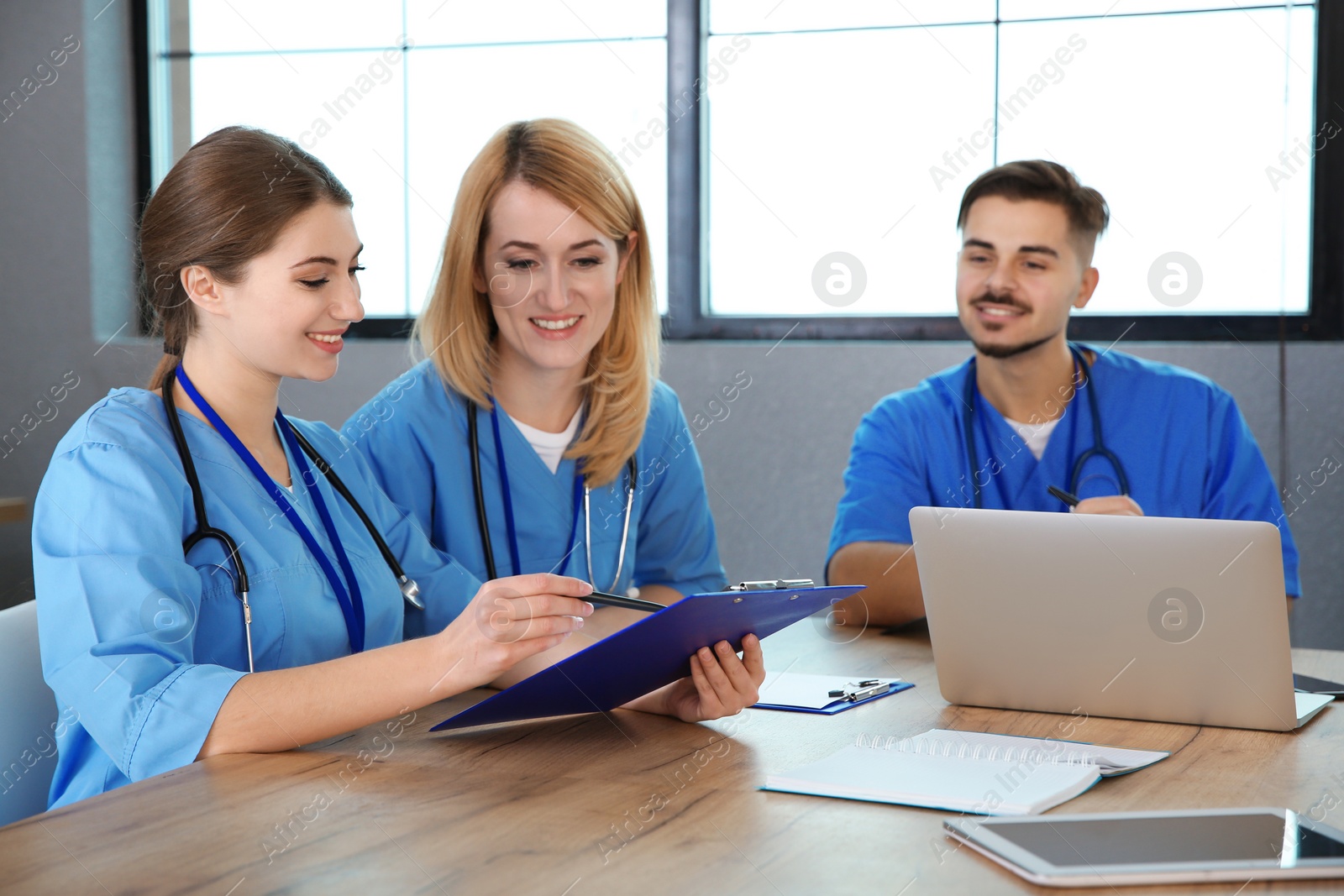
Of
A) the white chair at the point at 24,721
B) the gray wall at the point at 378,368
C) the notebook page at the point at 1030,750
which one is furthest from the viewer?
the gray wall at the point at 378,368

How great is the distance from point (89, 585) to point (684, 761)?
55 cm

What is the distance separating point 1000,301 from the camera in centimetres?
203

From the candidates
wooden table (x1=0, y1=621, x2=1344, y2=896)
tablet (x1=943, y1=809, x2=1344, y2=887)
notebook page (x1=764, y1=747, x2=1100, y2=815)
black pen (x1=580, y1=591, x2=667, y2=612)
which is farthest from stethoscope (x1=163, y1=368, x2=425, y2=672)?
tablet (x1=943, y1=809, x2=1344, y2=887)

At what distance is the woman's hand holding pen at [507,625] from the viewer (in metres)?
1.06

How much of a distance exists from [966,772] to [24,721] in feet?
2.87

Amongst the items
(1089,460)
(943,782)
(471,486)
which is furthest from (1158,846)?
(1089,460)

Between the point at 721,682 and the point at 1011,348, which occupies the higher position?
the point at 1011,348

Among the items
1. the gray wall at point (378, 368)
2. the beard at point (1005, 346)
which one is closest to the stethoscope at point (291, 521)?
the beard at point (1005, 346)

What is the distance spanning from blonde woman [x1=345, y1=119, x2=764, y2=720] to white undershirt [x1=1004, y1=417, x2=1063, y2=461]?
2.09 ft

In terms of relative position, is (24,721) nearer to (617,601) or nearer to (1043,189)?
(617,601)

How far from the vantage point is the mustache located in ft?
6.62

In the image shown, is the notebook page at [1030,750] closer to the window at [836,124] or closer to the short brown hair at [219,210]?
the short brown hair at [219,210]

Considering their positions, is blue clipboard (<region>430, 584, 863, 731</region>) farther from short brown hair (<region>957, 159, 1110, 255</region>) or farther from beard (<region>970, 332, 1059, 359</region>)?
short brown hair (<region>957, 159, 1110, 255</region>)

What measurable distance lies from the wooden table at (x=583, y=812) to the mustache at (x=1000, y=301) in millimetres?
955
